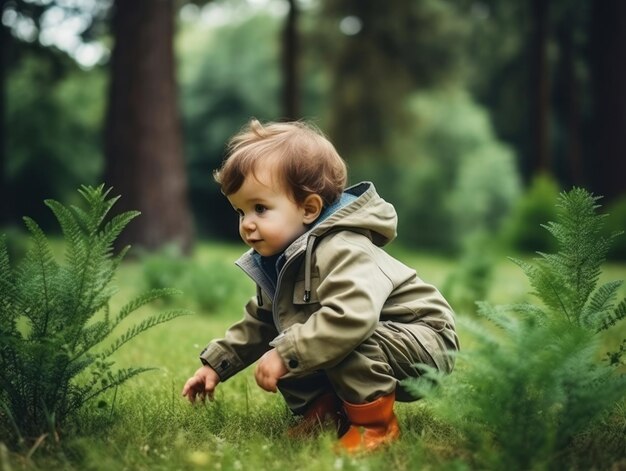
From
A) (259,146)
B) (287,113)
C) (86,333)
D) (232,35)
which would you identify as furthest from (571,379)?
(232,35)

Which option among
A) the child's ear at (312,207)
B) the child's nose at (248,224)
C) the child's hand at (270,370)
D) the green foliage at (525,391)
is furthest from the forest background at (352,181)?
the child's ear at (312,207)

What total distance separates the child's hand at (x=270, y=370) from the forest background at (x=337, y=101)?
25.5 feet

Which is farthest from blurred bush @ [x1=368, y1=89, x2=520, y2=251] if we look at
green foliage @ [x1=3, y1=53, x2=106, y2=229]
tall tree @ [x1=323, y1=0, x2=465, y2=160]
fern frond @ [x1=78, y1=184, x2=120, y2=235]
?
fern frond @ [x1=78, y1=184, x2=120, y2=235]

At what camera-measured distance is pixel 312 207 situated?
2.78 meters

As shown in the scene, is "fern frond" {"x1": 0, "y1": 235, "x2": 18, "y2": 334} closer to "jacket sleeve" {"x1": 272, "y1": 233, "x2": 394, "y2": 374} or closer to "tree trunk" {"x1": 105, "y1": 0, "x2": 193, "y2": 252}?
"jacket sleeve" {"x1": 272, "y1": 233, "x2": 394, "y2": 374}

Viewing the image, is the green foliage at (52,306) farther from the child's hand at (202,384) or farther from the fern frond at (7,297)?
the child's hand at (202,384)

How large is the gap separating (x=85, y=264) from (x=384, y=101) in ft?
57.3

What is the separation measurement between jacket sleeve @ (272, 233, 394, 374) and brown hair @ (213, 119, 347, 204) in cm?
39

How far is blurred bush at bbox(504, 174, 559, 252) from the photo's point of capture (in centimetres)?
1373

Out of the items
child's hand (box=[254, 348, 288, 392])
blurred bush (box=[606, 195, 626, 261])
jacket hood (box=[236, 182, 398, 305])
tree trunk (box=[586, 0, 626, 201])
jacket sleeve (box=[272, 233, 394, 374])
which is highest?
tree trunk (box=[586, 0, 626, 201])

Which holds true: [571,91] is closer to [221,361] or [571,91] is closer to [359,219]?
[359,219]

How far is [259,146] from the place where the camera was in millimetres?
2725

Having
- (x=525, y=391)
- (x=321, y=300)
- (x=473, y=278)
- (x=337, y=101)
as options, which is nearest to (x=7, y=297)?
(x=321, y=300)

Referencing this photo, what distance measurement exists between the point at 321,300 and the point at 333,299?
10cm
